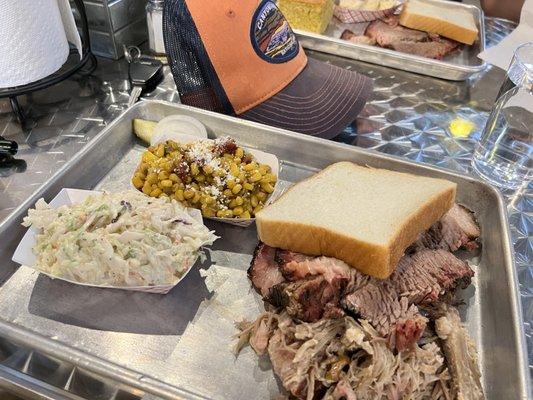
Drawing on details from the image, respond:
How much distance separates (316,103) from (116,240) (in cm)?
97

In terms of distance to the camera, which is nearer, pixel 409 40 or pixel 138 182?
pixel 138 182

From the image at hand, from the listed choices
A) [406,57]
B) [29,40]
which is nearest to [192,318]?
[29,40]

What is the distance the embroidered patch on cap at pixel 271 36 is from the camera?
1.73 meters

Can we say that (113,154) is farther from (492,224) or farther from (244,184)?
(492,224)

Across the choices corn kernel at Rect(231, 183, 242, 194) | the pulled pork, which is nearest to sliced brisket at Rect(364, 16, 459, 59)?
corn kernel at Rect(231, 183, 242, 194)

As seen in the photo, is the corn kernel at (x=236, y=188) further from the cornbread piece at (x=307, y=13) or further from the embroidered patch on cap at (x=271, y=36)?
the cornbread piece at (x=307, y=13)

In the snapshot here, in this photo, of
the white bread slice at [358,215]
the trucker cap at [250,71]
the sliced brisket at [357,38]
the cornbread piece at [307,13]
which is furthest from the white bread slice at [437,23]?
the white bread slice at [358,215]

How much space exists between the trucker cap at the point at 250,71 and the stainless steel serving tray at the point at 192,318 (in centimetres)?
44

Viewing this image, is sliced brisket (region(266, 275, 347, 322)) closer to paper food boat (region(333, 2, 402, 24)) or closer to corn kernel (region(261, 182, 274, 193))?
corn kernel (region(261, 182, 274, 193))

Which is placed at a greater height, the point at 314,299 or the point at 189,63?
the point at 189,63

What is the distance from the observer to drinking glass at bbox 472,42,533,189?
176cm

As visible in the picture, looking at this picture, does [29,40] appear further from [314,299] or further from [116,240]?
[314,299]

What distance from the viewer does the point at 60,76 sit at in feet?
6.01

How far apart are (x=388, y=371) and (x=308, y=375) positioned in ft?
0.61
